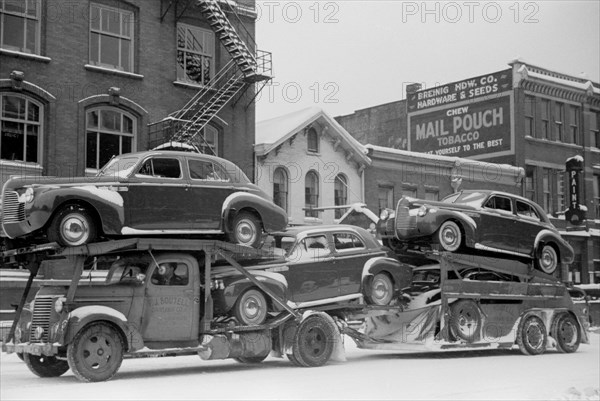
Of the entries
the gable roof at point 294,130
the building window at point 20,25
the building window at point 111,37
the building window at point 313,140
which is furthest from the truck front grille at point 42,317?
the building window at point 313,140

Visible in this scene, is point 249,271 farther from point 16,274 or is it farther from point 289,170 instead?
point 289,170

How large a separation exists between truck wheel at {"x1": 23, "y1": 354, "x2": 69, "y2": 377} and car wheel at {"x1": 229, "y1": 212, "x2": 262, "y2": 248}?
351cm

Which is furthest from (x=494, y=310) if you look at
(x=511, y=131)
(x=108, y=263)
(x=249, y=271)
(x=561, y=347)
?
(x=511, y=131)

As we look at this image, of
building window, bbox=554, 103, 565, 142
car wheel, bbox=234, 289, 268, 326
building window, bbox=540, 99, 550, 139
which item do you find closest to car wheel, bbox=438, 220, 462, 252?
car wheel, bbox=234, 289, 268, 326

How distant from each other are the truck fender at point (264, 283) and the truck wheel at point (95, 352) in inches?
88.2

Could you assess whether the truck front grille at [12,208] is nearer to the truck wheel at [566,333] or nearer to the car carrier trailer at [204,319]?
the car carrier trailer at [204,319]

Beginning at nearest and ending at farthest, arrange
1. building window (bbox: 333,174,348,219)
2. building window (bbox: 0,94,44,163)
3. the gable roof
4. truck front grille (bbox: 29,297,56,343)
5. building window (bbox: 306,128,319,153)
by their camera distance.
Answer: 1. truck front grille (bbox: 29,297,56,343)
2. building window (bbox: 0,94,44,163)
3. the gable roof
4. building window (bbox: 306,128,319,153)
5. building window (bbox: 333,174,348,219)

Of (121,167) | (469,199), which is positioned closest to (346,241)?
(469,199)

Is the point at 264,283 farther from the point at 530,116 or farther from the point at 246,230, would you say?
the point at 530,116

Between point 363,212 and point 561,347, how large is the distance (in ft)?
46.5

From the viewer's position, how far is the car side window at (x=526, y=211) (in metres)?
20.0

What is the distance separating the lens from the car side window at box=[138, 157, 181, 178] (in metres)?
14.8

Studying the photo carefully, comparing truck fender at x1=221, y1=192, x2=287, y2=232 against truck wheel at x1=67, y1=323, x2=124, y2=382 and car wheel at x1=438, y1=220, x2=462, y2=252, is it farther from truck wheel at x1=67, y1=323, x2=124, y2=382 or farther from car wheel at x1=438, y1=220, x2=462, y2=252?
car wheel at x1=438, y1=220, x2=462, y2=252

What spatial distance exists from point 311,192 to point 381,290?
16565mm
